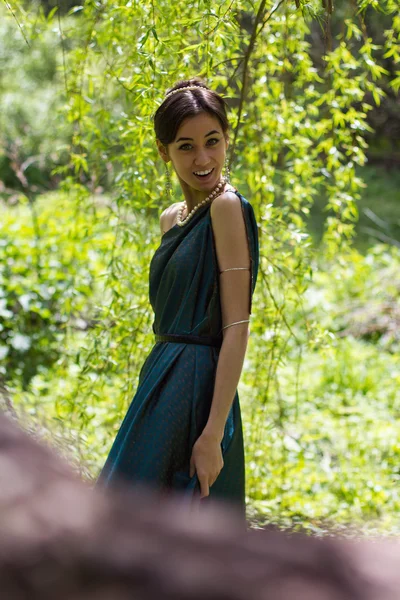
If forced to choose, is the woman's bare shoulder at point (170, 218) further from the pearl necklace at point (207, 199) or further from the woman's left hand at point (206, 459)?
the woman's left hand at point (206, 459)

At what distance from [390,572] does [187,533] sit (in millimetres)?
94

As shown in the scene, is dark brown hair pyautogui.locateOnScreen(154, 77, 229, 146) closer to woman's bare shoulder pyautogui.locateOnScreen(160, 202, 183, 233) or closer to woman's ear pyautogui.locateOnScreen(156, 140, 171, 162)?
woman's ear pyautogui.locateOnScreen(156, 140, 171, 162)

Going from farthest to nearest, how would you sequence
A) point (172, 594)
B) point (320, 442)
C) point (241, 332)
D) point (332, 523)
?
1. point (320, 442)
2. point (332, 523)
3. point (241, 332)
4. point (172, 594)

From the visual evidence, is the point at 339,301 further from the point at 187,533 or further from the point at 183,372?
the point at 187,533

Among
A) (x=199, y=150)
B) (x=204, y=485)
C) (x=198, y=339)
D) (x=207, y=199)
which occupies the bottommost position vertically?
(x=204, y=485)

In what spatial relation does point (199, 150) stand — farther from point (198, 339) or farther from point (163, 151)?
point (198, 339)

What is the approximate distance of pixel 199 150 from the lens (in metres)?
1.90

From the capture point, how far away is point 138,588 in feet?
1.08

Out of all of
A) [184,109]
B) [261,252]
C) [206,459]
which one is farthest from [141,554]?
[261,252]

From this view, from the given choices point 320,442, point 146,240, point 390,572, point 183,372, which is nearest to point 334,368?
point 320,442

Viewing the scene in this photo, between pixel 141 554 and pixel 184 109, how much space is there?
1.67 meters

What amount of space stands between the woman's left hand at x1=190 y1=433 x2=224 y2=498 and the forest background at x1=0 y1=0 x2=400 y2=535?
0.28 m

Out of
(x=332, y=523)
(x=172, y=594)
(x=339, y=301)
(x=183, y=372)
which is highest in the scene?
(x=339, y=301)

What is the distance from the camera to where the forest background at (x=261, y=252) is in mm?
2773
